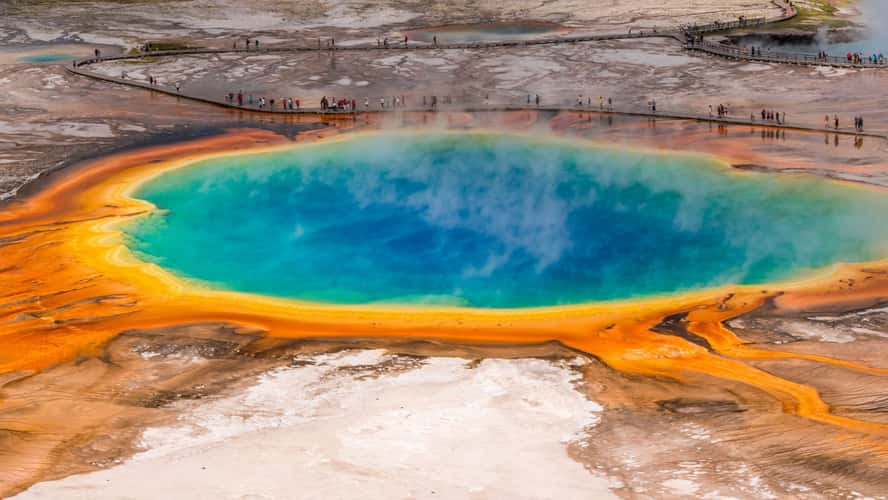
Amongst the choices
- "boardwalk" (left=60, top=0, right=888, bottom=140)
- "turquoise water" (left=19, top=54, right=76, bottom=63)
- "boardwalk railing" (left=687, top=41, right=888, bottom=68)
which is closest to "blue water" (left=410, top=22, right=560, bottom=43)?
"boardwalk" (left=60, top=0, right=888, bottom=140)

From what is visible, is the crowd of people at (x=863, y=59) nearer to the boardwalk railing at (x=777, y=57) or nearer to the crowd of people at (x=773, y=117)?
the boardwalk railing at (x=777, y=57)

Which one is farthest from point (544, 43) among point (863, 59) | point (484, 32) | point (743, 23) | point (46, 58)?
point (46, 58)

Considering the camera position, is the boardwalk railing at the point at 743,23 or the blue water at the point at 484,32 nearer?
the boardwalk railing at the point at 743,23

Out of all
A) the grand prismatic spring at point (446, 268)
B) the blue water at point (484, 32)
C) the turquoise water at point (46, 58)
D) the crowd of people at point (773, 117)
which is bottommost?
the grand prismatic spring at point (446, 268)

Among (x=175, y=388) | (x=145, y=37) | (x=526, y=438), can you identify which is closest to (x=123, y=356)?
(x=175, y=388)

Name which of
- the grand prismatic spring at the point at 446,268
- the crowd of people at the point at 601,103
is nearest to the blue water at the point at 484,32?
the grand prismatic spring at the point at 446,268

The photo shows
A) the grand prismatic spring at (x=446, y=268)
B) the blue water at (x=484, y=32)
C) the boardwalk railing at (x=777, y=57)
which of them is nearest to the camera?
the grand prismatic spring at (x=446, y=268)

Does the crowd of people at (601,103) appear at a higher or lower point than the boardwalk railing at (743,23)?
lower
